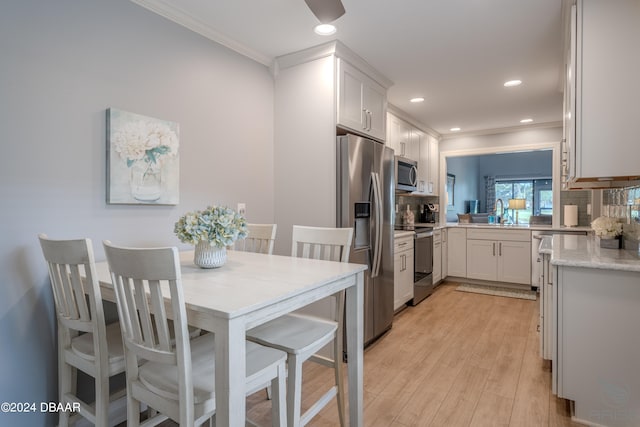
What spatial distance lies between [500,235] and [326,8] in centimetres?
447

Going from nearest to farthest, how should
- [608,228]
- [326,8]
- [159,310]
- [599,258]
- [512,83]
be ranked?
[159,310], [326,8], [599,258], [608,228], [512,83]

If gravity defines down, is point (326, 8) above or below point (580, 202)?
above

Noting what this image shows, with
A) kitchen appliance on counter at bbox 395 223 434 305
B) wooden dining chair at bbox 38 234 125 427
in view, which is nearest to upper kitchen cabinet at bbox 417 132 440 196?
kitchen appliance on counter at bbox 395 223 434 305

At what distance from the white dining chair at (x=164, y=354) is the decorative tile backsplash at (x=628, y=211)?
7.73ft

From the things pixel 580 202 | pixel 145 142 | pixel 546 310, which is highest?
pixel 145 142

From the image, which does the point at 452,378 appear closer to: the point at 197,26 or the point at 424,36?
the point at 424,36

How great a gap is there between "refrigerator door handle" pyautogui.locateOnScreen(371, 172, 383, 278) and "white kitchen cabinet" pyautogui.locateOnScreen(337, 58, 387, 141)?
18.1 inches

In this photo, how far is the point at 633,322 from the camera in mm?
1682

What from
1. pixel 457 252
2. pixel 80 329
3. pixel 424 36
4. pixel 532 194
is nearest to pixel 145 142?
pixel 80 329

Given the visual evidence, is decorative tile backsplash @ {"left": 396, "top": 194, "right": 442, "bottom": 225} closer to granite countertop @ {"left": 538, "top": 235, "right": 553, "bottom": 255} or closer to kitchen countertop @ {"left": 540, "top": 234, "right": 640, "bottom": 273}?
granite countertop @ {"left": 538, "top": 235, "right": 553, "bottom": 255}

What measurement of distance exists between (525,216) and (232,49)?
8361mm

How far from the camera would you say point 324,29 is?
92.6 inches

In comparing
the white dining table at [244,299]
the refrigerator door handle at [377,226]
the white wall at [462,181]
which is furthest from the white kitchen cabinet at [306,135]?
the white wall at [462,181]

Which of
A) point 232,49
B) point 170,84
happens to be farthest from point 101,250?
point 232,49
